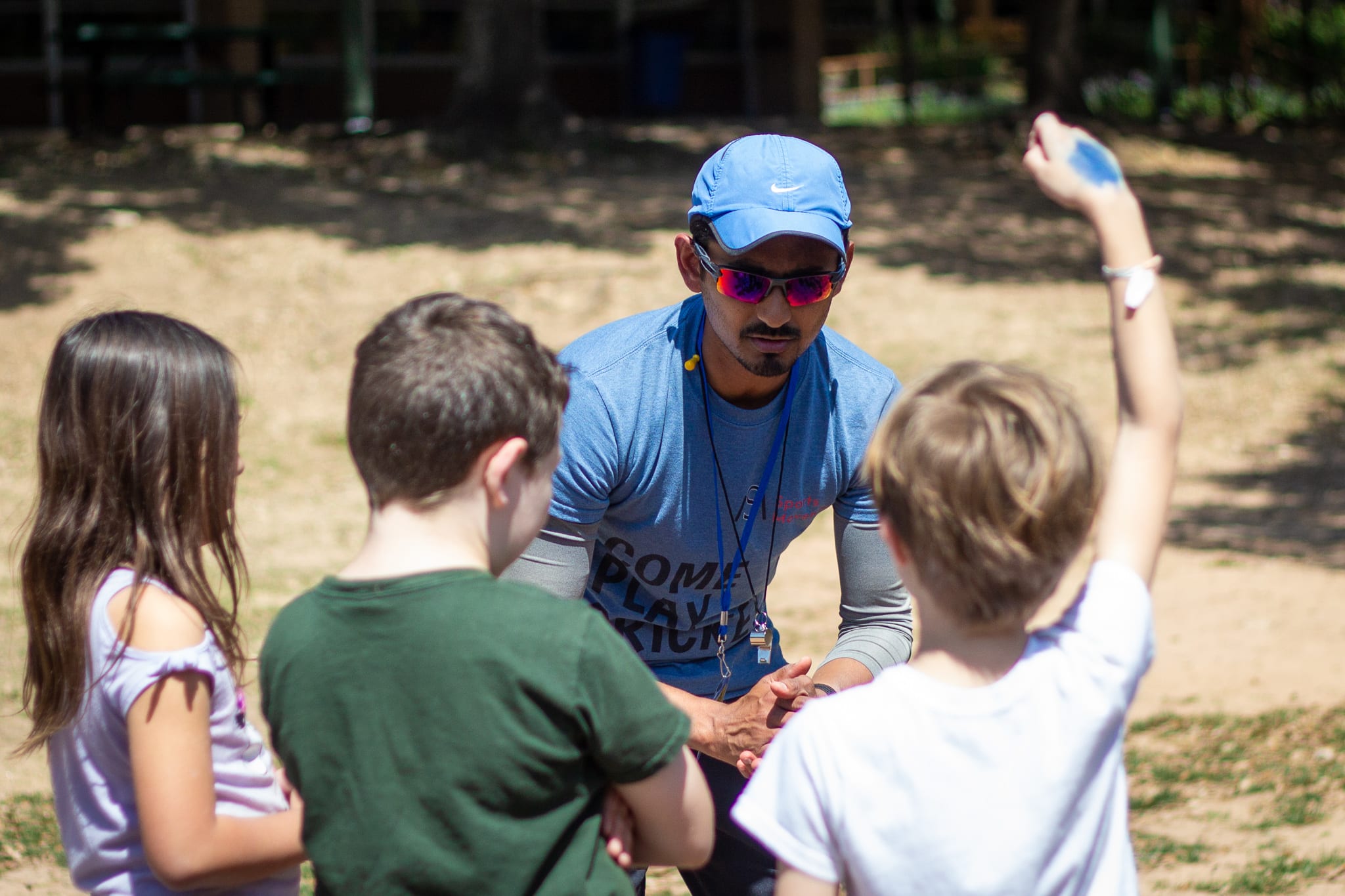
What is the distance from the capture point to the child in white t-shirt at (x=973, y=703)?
167 centimetres

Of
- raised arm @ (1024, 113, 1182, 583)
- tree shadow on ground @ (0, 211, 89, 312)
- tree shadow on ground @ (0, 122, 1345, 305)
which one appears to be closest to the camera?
raised arm @ (1024, 113, 1182, 583)

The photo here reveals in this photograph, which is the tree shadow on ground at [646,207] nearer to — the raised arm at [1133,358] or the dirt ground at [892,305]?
the dirt ground at [892,305]

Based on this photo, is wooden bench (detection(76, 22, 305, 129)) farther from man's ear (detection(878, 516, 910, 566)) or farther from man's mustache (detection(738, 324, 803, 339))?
man's ear (detection(878, 516, 910, 566))

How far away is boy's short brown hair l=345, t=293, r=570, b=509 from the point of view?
5.71 ft

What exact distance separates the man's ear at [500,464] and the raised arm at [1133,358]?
2.61 ft

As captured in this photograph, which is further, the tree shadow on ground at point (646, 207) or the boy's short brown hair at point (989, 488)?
the tree shadow on ground at point (646, 207)

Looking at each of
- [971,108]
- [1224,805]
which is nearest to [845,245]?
[1224,805]

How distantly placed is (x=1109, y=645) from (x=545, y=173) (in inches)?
504

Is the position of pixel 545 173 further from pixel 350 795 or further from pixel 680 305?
pixel 350 795

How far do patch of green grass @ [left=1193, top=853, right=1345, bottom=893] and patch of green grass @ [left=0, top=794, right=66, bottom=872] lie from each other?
328cm

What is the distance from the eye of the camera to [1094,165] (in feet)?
A: 6.26

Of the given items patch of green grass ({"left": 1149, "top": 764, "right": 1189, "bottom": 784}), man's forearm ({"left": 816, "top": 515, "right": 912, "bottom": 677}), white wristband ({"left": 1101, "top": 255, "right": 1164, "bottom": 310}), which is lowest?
patch of green grass ({"left": 1149, "top": 764, "right": 1189, "bottom": 784})

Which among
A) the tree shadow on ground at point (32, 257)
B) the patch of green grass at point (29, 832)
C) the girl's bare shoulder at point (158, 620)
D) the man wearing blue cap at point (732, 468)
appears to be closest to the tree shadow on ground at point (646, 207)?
the tree shadow on ground at point (32, 257)

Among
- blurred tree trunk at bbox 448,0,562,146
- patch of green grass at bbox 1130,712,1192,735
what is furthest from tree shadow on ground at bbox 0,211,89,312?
patch of green grass at bbox 1130,712,1192,735
